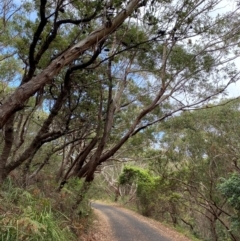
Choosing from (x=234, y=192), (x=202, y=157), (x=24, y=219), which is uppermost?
(x=202, y=157)

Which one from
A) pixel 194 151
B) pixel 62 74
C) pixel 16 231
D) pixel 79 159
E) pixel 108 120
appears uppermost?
pixel 194 151

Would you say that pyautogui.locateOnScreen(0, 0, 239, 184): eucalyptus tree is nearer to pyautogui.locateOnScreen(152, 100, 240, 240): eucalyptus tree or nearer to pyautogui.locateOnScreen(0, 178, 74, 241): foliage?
pyautogui.locateOnScreen(0, 178, 74, 241): foliage

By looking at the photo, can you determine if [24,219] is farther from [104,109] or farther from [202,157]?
[202,157]

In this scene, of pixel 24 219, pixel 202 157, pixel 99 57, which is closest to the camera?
pixel 24 219

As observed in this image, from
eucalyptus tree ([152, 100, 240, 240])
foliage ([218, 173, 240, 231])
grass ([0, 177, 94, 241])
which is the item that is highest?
eucalyptus tree ([152, 100, 240, 240])

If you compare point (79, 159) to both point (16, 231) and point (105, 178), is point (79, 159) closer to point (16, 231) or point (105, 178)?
point (16, 231)

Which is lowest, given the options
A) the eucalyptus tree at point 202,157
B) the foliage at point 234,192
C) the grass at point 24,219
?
the grass at point 24,219

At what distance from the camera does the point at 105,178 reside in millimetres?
35594

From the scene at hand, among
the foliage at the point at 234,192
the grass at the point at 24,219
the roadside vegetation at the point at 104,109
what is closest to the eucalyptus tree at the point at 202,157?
the roadside vegetation at the point at 104,109

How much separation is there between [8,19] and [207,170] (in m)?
13.3

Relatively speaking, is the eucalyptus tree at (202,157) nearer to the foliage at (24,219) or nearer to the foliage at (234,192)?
the foliage at (234,192)

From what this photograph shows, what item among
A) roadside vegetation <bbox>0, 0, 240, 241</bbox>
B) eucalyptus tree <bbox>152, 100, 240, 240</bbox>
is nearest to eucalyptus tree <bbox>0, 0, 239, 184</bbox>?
roadside vegetation <bbox>0, 0, 240, 241</bbox>

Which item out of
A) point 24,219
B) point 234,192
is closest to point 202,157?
point 234,192

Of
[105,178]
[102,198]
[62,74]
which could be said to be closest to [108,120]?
[62,74]
